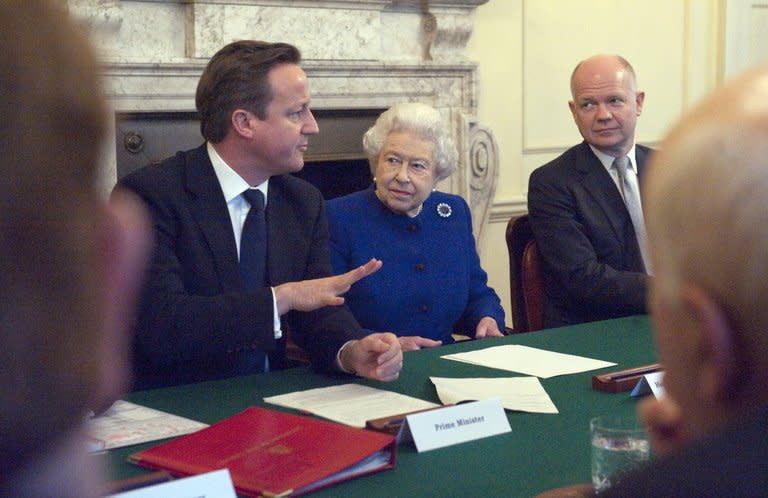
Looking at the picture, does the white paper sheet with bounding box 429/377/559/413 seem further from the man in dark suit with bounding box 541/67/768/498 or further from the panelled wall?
the panelled wall

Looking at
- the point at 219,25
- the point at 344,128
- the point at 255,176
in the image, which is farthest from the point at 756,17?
the point at 255,176

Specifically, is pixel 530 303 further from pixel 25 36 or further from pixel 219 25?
pixel 25 36

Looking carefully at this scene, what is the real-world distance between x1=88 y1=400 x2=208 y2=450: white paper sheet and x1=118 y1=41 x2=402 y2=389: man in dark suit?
470 mm

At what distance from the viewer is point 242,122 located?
10.7 feet

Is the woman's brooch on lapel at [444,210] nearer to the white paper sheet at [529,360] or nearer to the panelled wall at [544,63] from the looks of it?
the white paper sheet at [529,360]

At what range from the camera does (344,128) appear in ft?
18.4

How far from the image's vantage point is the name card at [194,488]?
1.55m

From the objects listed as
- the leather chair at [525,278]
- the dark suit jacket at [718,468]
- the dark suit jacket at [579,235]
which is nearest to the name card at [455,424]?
the dark suit jacket at [718,468]

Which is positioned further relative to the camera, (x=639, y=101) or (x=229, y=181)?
(x=639, y=101)

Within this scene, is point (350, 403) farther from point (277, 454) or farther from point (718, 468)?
point (718, 468)

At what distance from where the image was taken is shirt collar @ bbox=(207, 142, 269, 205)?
3.05 meters

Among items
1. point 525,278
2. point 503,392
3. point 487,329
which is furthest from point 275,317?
point 525,278

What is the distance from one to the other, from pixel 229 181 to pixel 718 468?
2.52 m

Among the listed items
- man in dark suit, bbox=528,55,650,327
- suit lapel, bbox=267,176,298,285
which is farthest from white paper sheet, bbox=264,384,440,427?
man in dark suit, bbox=528,55,650,327
